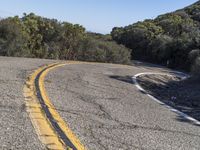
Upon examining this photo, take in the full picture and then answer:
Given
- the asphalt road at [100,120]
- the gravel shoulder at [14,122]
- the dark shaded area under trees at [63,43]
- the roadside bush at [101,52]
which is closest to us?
the gravel shoulder at [14,122]

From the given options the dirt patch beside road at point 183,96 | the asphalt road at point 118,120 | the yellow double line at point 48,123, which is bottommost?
the dirt patch beside road at point 183,96

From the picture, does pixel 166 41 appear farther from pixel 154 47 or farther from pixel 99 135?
pixel 99 135

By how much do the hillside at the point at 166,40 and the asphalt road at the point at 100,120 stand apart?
28230 millimetres

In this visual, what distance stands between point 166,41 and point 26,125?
50.0m

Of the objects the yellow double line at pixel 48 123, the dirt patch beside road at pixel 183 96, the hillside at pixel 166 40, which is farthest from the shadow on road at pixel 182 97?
the hillside at pixel 166 40

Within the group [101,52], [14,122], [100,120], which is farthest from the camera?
[101,52]

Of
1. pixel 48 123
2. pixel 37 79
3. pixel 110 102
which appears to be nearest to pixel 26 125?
pixel 48 123

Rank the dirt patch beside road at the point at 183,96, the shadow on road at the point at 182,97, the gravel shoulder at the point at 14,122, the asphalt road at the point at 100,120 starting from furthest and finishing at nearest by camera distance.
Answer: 1. the dirt patch beside road at the point at 183,96
2. the shadow on road at the point at 182,97
3. the asphalt road at the point at 100,120
4. the gravel shoulder at the point at 14,122

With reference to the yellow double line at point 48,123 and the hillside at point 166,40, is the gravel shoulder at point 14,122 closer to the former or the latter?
the yellow double line at point 48,123

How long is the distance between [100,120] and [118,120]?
1.22 ft

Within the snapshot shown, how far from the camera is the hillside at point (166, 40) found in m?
49.7

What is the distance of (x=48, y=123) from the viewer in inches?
279

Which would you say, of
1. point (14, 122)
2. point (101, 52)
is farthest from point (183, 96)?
point (101, 52)

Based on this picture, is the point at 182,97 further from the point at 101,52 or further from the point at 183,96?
the point at 101,52
